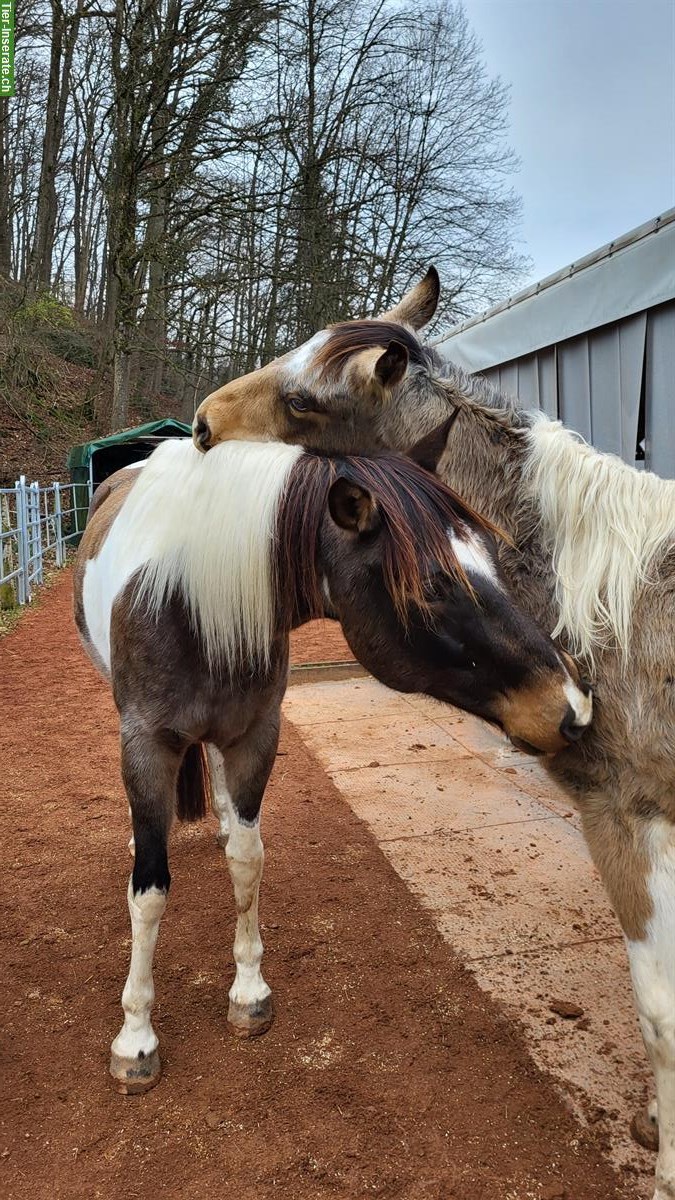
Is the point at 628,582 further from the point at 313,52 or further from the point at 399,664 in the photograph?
the point at 313,52

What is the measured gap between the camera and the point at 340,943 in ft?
8.78

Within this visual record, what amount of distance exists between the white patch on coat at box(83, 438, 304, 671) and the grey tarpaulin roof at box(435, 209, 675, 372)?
1981mm

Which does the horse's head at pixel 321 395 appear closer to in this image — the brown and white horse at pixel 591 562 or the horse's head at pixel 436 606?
the brown and white horse at pixel 591 562

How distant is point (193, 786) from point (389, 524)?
1.78 metres

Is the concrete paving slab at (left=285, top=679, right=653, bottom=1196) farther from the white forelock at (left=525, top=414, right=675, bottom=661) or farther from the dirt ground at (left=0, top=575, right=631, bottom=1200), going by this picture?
the white forelock at (left=525, top=414, right=675, bottom=661)

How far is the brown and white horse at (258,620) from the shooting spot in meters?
1.61

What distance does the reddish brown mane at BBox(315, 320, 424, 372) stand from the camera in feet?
6.50

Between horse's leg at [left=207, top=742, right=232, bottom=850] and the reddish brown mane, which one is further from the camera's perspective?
horse's leg at [left=207, top=742, right=232, bottom=850]

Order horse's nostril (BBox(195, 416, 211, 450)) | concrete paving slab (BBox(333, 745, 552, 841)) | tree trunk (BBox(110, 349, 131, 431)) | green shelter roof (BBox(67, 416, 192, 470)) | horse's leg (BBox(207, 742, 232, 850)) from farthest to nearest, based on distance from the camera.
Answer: tree trunk (BBox(110, 349, 131, 431)) → green shelter roof (BBox(67, 416, 192, 470)) → concrete paving slab (BBox(333, 745, 552, 841)) → horse's leg (BBox(207, 742, 232, 850)) → horse's nostril (BBox(195, 416, 211, 450))

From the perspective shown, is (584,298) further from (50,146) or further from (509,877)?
(50,146)

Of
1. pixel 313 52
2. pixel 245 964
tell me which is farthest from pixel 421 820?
pixel 313 52

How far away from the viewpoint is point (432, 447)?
6.19ft

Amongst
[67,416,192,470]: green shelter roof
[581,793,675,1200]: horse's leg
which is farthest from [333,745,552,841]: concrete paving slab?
[67,416,192,470]: green shelter roof

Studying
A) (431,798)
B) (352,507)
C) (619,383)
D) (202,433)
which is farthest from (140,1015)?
(619,383)
